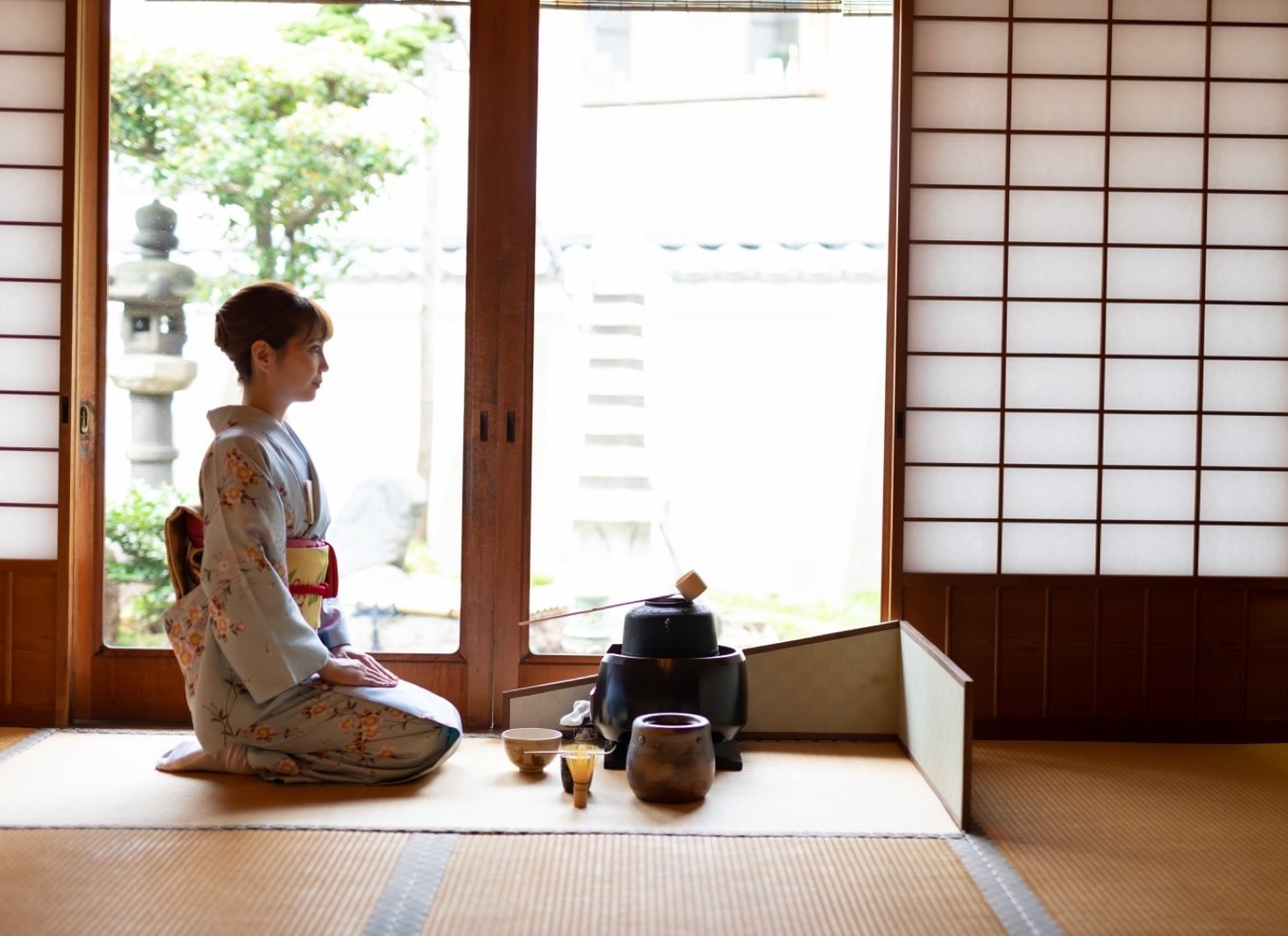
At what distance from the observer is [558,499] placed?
15.5 feet

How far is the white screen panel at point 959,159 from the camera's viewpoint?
393 cm

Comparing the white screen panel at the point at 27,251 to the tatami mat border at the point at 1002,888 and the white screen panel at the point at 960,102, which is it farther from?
the tatami mat border at the point at 1002,888

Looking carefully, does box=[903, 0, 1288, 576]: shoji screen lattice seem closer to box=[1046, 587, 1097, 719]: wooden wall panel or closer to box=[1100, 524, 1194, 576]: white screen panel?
box=[1100, 524, 1194, 576]: white screen panel

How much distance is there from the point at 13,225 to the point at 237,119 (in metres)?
0.87

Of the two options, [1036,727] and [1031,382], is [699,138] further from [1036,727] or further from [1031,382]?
[1036,727]

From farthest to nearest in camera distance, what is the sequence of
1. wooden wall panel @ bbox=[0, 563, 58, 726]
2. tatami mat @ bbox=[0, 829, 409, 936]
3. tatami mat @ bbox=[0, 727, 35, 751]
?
1. wooden wall panel @ bbox=[0, 563, 58, 726]
2. tatami mat @ bbox=[0, 727, 35, 751]
3. tatami mat @ bbox=[0, 829, 409, 936]

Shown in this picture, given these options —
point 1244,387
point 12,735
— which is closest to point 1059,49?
point 1244,387

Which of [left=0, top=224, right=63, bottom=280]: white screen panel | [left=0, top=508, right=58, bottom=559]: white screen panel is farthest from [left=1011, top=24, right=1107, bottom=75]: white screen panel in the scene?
[left=0, top=508, right=58, bottom=559]: white screen panel

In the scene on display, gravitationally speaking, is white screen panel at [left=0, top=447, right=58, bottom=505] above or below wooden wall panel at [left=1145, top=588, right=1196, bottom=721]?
above

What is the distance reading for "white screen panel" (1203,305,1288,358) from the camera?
3.94 metres

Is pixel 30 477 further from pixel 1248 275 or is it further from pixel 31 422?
pixel 1248 275

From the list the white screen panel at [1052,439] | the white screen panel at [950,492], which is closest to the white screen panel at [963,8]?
the white screen panel at [1052,439]

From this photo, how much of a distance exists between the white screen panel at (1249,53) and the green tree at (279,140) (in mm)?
2556

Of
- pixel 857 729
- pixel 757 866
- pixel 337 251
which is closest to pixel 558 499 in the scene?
pixel 337 251
